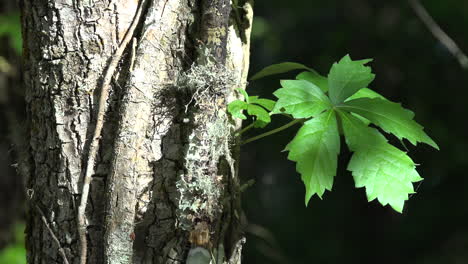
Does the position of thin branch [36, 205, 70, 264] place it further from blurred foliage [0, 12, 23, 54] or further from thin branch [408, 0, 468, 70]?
blurred foliage [0, 12, 23, 54]

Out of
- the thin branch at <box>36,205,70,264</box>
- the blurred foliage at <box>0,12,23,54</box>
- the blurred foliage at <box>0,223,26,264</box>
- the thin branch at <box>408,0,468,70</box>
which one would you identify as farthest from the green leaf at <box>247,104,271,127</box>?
the blurred foliage at <box>0,223,26,264</box>

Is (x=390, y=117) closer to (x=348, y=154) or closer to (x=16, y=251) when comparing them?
(x=16, y=251)

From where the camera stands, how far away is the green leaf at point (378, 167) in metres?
1.26

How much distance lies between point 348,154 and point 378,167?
9.81 ft

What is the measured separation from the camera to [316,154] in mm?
1283

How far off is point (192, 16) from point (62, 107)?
39 centimetres

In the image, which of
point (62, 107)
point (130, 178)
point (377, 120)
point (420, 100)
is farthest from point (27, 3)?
point (420, 100)

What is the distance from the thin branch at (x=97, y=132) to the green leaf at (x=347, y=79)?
0.53 m

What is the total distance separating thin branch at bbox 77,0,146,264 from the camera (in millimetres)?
1261

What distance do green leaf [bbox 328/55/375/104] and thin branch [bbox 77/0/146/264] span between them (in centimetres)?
53

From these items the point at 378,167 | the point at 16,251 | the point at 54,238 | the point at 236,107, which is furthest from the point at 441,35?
the point at 16,251

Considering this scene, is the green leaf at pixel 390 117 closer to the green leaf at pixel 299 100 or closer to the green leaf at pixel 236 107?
the green leaf at pixel 299 100

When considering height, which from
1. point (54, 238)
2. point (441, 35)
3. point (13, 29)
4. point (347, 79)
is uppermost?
point (13, 29)

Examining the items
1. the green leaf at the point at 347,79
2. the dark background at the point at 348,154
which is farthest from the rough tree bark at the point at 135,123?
the dark background at the point at 348,154
